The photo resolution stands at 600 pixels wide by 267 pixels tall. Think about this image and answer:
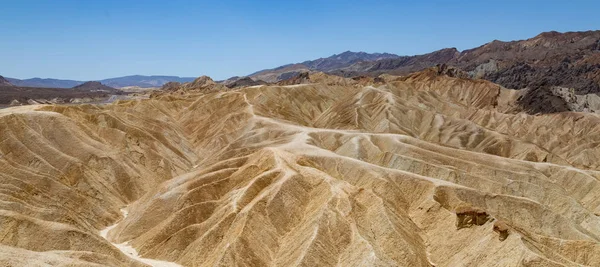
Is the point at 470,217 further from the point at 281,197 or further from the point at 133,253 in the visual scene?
the point at 133,253

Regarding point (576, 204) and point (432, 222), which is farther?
point (576, 204)

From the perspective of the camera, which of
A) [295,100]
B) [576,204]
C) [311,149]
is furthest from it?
[295,100]

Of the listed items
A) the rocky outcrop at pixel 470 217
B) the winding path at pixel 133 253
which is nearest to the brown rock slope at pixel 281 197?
the rocky outcrop at pixel 470 217

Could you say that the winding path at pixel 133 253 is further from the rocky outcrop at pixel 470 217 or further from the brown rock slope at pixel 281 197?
the rocky outcrop at pixel 470 217

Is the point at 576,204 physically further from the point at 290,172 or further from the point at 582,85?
the point at 582,85

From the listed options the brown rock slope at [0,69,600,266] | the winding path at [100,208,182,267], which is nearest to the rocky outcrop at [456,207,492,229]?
the brown rock slope at [0,69,600,266]

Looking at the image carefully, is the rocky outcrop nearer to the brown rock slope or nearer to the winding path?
the brown rock slope

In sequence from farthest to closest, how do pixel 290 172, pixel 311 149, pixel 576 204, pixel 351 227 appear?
pixel 311 149 < pixel 576 204 < pixel 290 172 < pixel 351 227

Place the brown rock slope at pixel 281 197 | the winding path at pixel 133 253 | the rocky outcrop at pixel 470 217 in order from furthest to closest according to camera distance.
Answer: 1. the winding path at pixel 133 253
2. the rocky outcrop at pixel 470 217
3. the brown rock slope at pixel 281 197

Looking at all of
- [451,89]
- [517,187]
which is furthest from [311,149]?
[451,89]
